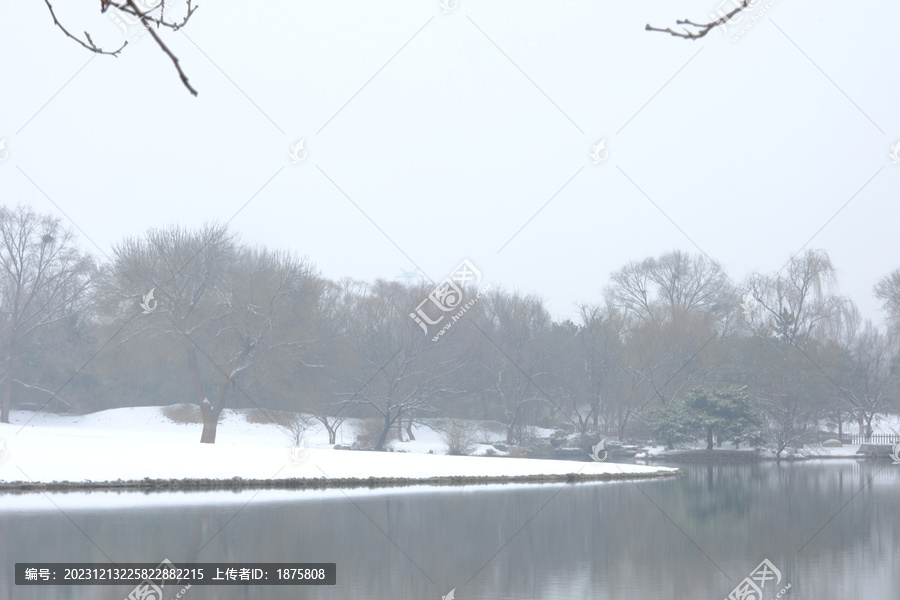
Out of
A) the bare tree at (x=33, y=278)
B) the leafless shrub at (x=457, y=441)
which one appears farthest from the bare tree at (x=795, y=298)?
the bare tree at (x=33, y=278)

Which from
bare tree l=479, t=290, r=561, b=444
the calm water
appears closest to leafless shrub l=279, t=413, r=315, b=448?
bare tree l=479, t=290, r=561, b=444

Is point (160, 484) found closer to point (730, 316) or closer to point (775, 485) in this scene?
point (775, 485)

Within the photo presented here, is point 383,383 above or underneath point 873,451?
above

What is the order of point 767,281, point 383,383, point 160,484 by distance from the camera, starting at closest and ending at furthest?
point 160,484 < point 383,383 < point 767,281

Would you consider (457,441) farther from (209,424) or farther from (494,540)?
(494,540)

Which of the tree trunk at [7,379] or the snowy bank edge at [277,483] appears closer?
the snowy bank edge at [277,483]

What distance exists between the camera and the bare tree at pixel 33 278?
132ft

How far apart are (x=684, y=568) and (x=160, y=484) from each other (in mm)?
14507

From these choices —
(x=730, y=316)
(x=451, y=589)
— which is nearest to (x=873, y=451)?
(x=730, y=316)

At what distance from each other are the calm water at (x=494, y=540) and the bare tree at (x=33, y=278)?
76.2 feet

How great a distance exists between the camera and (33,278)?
4203 cm

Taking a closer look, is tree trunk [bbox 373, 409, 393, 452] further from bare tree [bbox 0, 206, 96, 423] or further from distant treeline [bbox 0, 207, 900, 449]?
bare tree [bbox 0, 206, 96, 423]

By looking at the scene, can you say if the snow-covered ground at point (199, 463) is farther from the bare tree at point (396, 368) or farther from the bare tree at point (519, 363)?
the bare tree at point (519, 363)

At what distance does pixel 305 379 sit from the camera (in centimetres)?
3531
